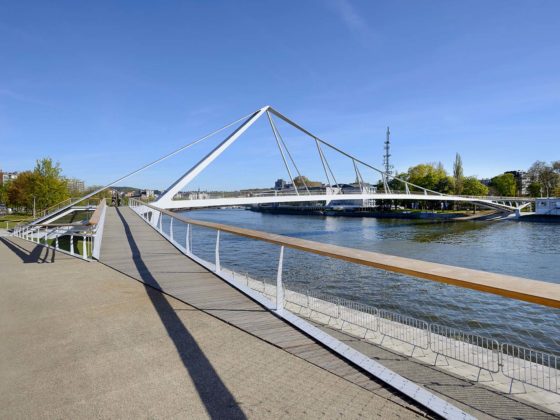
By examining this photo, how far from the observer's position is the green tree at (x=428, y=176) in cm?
7056

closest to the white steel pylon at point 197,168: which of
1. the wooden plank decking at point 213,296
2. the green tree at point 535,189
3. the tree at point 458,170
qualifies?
the wooden plank decking at point 213,296

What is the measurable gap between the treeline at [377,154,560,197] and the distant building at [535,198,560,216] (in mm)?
12077

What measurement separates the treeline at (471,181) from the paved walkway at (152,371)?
74.0m

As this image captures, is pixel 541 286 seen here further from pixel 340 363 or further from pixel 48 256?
pixel 48 256

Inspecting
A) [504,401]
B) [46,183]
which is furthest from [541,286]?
[46,183]

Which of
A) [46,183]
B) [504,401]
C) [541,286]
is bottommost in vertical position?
[504,401]

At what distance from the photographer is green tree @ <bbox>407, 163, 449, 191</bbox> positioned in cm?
7056

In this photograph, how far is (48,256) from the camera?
8.87m

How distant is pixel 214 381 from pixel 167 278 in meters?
3.40

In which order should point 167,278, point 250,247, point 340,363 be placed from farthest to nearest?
1. point 250,247
2. point 167,278
3. point 340,363

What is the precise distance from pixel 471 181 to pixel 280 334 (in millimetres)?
76050

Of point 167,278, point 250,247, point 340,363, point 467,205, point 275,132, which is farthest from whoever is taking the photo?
A: point 467,205

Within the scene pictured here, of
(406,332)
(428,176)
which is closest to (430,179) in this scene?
→ (428,176)

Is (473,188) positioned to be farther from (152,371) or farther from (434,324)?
(152,371)
